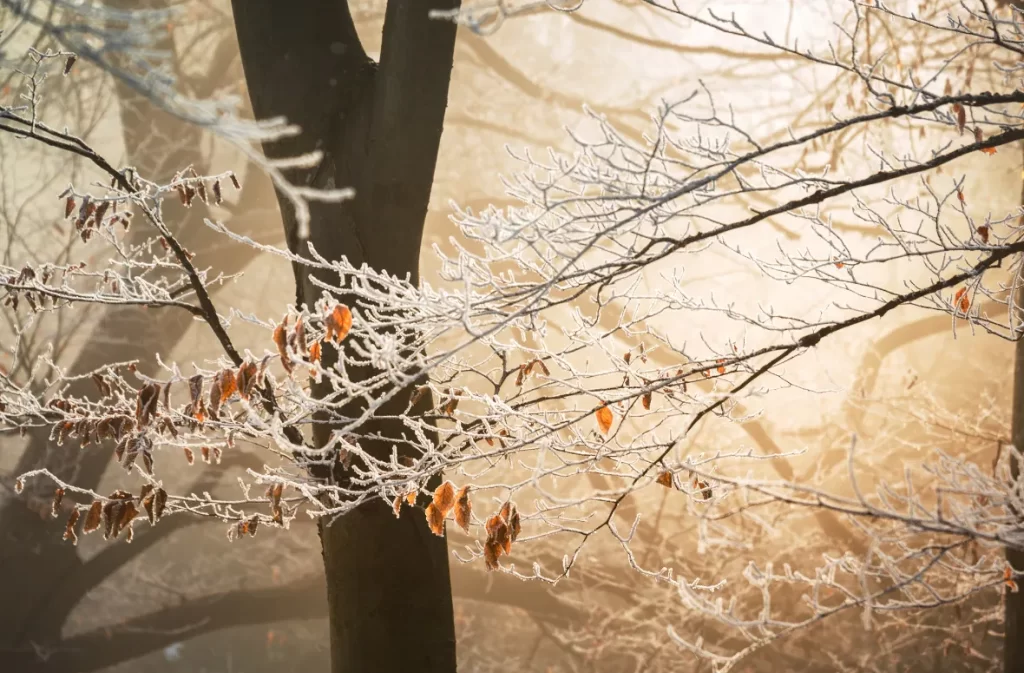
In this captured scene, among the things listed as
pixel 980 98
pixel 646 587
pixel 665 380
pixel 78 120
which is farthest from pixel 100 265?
pixel 980 98

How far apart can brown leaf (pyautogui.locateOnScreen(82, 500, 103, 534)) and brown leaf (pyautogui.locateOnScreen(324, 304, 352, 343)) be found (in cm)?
104

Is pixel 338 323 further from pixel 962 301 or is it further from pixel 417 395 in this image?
pixel 962 301

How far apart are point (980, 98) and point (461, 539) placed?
718 centimetres

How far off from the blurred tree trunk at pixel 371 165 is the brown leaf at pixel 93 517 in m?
0.69

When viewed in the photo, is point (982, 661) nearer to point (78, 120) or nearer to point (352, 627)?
point (352, 627)

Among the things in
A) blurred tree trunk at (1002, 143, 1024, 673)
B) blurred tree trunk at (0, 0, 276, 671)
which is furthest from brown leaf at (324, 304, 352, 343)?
blurred tree trunk at (0, 0, 276, 671)

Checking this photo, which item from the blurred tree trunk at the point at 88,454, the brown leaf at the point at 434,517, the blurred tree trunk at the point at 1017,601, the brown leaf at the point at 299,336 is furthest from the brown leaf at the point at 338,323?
the blurred tree trunk at the point at 88,454

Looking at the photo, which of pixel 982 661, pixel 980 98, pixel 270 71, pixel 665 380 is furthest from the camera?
pixel 982 661

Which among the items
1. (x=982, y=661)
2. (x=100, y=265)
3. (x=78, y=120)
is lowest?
(x=982, y=661)

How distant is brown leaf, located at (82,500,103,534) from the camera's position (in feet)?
6.80

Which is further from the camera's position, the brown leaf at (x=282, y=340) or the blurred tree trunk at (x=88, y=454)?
the blurred tree trunk at (x=88, y=454)

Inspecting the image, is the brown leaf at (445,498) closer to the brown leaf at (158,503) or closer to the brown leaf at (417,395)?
the brown leaf at (417,395)

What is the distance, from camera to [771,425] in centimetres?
817

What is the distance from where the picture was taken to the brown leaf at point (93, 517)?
207 cm
